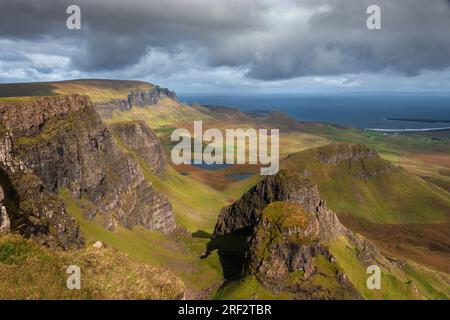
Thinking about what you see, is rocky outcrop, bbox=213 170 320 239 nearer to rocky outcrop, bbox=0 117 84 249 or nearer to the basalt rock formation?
the basalt rock formation

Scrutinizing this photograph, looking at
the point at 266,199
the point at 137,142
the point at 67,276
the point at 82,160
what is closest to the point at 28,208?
the point at 67,276

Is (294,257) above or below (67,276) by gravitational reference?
below

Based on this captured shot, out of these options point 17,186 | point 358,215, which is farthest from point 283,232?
point 358,215

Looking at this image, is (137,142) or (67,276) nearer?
(67,276)

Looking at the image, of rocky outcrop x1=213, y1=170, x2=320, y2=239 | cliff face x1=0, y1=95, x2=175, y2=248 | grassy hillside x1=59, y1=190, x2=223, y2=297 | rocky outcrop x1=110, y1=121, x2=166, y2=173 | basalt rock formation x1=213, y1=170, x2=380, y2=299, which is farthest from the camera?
rocky outcrop x1=110, y1=121, x2=166, y2=173

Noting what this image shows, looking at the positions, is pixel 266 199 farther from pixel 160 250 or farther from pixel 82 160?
pixel 82 160

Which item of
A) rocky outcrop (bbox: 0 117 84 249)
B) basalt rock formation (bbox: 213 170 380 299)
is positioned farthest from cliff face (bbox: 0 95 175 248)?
basalt rock formation (bbox: 213 170 380 299)

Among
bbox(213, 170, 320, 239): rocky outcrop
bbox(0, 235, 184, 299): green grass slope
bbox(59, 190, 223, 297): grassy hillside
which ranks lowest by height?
bbox(59, 190, 223, 297): grassy hillside
